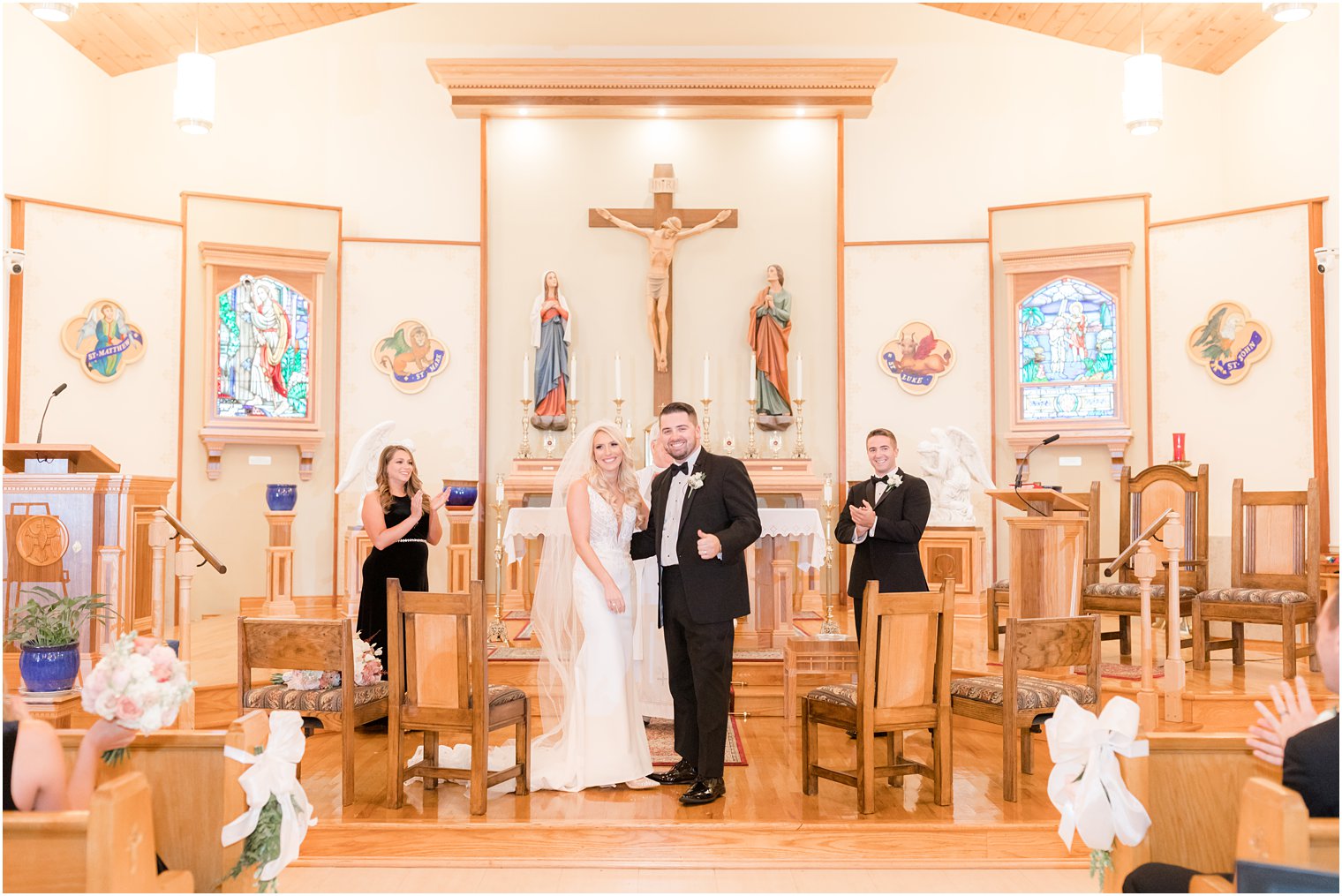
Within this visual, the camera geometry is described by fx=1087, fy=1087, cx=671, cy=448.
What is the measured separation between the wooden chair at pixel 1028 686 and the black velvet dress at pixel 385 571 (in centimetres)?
258

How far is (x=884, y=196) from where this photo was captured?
9367 mm

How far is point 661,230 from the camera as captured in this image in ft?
30.1

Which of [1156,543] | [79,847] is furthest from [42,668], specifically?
[1156,543]

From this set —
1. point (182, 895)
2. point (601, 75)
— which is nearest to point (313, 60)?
point (601, 75)

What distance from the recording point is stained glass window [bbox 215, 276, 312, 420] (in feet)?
28.3

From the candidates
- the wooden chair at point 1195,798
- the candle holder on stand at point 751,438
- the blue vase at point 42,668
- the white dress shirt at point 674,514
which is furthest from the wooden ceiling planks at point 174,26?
the wooden chair at point 1195,798

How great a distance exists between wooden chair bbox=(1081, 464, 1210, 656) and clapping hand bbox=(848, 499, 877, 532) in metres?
1.96

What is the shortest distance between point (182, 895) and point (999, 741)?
3.94 m

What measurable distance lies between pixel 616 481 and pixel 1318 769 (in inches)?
109

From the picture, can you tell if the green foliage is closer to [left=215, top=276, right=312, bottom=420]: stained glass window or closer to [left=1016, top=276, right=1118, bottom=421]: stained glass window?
[left=215, top=276, right=312, bottom=420]: stained glass window

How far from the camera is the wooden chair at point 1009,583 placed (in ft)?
21.3

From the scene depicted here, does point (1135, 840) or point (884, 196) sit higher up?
point (884, 196)

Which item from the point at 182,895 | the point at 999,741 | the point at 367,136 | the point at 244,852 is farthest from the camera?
the point at 367,136

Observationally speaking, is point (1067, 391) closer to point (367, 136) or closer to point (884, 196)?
point (884, 196)
